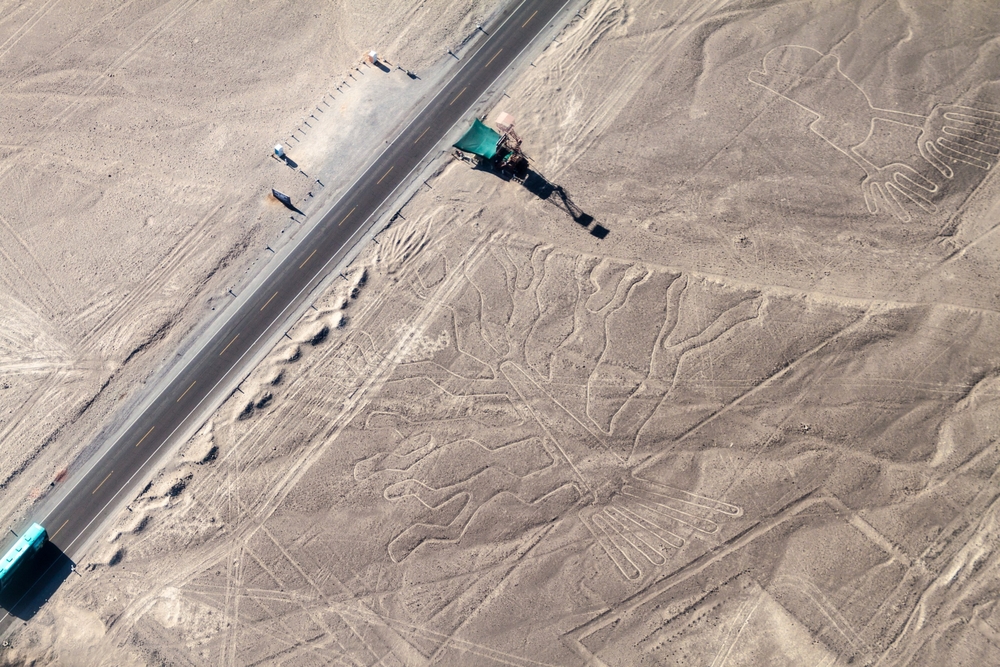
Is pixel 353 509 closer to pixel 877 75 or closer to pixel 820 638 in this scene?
pixel 820 638

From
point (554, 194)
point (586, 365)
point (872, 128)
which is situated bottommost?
point (586, 365)

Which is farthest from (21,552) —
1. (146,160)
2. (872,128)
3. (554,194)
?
(872,128)

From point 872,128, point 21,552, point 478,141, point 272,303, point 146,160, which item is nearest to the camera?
point 21,552

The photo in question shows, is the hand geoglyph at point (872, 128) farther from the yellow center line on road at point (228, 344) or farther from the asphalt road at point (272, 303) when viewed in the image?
the yellow center line on road at point (228, 344)

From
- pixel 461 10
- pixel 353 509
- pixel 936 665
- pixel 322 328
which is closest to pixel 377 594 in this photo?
pixel 353 509

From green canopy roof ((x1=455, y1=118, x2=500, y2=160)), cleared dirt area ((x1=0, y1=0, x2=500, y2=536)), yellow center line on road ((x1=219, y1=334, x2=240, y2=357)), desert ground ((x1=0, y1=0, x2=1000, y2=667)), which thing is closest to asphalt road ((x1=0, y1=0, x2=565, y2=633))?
yellow center line on road ((x1=219, y1=334, x2=240, y2=357))

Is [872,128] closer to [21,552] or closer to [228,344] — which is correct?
[228,344]

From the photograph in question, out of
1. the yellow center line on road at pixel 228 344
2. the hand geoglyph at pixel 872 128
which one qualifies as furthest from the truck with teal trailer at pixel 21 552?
the hand geoglyph at pixel 872 128

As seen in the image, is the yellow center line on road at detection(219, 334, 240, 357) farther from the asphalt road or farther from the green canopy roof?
the green canopy roof
